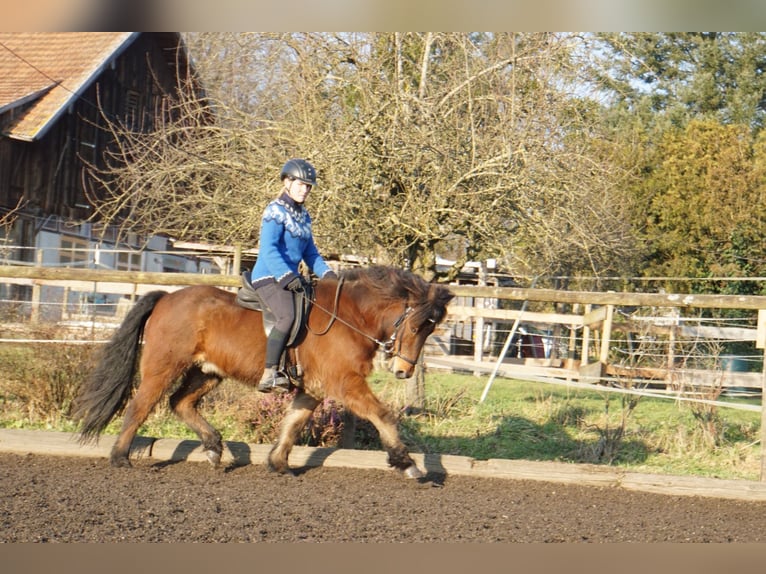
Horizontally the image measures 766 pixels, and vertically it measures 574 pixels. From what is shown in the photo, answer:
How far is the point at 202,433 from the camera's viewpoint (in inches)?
295

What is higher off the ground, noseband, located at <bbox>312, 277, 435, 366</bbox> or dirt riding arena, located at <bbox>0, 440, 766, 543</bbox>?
noseband, located at <bbox>312, 277, 435, 366</bbox>

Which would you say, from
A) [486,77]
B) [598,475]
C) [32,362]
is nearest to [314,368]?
[598,475]

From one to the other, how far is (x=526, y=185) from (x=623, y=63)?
2.23m

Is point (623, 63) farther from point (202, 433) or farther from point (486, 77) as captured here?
point (202, 433)

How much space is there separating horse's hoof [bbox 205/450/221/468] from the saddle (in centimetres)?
116

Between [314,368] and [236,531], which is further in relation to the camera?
[314,368]

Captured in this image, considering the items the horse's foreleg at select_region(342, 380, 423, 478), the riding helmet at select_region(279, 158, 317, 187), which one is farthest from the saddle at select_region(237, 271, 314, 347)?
the riding helmet at select_region(279, 158, 317, 187)

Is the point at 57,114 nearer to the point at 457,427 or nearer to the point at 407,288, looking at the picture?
the point at 457,427

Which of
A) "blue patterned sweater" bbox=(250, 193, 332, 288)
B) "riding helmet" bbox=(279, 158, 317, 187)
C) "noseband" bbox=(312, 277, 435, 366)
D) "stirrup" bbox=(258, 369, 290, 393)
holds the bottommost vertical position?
"stirrup" bbox=(258, 369, 290, 393)

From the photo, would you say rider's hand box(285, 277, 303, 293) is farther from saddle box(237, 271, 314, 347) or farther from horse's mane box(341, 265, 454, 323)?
horse's mane box(341, 265, 454, 323)

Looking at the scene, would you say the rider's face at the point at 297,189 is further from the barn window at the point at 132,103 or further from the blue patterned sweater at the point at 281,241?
the barn window at the point at 132,103

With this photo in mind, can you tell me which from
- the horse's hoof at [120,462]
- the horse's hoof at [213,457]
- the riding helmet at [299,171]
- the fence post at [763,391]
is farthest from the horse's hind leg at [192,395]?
the fence post at [763,391]

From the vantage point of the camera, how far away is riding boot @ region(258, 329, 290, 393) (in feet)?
23.1

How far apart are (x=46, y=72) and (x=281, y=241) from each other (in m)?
19.5
